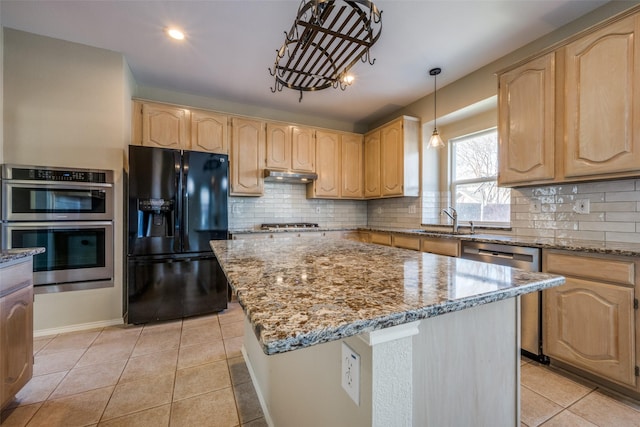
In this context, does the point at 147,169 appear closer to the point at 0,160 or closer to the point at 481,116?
the point at 0,160

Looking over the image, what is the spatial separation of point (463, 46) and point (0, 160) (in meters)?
4.15

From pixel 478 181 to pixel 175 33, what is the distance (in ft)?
11.2

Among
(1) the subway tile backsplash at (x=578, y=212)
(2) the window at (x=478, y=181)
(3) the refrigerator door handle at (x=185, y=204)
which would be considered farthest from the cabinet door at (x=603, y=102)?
(3) the refrigerator door handle at (x=185, y=204)

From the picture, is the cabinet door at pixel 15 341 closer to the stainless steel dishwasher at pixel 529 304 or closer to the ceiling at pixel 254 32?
the ceiling at pixel 254 32

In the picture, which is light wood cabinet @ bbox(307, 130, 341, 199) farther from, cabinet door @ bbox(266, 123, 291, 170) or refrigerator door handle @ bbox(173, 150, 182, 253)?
refrigerator door handle @ bbox(173, 150, 182, 253)

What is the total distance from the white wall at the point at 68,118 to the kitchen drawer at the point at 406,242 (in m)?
2.96

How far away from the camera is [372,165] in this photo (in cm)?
409

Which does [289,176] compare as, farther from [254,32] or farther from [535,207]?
[535,207]

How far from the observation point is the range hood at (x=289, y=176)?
350 centimetres

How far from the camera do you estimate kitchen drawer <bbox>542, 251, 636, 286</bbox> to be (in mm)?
1528

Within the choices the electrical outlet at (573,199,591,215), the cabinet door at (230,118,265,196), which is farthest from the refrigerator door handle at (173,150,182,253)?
the electrical outlet at (573,199,591,215)

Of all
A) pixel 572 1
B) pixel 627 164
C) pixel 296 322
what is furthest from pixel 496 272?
pixel 572 1

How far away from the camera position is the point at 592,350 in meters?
1.65

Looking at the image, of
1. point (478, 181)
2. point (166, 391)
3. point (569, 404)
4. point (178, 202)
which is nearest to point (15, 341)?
point (166, 391)
